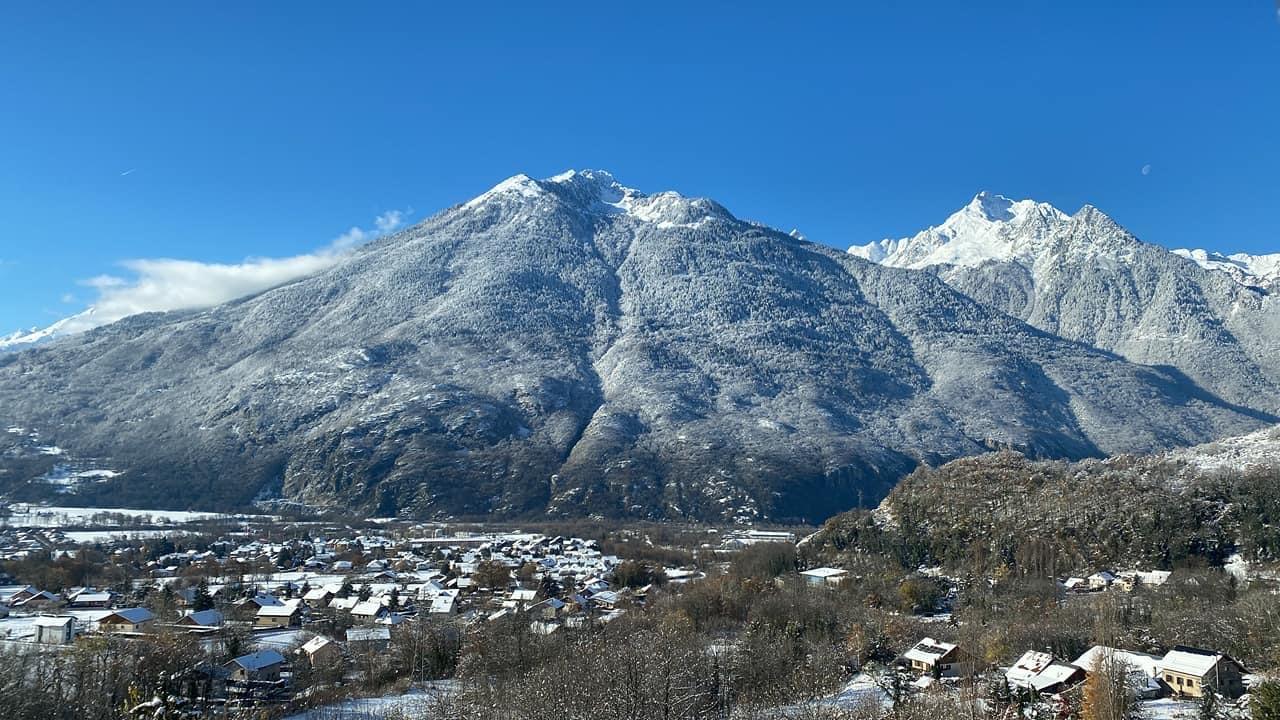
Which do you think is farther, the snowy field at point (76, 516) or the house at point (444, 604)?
the snowy field at point (76, 516)

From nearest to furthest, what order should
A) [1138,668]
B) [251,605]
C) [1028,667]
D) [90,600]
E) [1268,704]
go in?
1. [1268,704]
2. [1138,668]
3. [1028,667]
4. [251,605]
5. [90,600]

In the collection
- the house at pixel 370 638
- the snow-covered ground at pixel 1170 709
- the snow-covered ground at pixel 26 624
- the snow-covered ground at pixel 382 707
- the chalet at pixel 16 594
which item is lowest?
the snow-covered ground at pixel 1170 709

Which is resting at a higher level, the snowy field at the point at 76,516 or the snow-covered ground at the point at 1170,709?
the snowy field at the point at 76,516

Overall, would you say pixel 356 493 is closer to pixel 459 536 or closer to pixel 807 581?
pixel 459 536

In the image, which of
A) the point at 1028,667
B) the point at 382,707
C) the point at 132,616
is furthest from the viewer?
the point at 132,616

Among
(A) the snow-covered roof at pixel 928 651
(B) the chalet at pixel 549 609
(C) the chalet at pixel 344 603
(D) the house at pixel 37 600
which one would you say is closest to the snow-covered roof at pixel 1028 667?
(A) the snow-covered roof at pixel 928 651

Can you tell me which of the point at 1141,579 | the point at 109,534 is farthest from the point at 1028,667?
the point at 109,534

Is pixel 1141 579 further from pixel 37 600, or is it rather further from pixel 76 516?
pixel 76 516

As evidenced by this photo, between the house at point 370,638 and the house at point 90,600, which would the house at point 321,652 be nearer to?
the house at point 370,638

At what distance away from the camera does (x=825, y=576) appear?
9000cm

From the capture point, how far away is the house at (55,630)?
2402 inches

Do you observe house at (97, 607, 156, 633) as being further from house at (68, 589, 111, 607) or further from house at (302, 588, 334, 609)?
house at (302, 588, 334, 609)

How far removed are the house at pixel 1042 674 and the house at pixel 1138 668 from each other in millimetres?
748

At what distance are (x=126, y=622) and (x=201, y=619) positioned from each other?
16.9 feet
